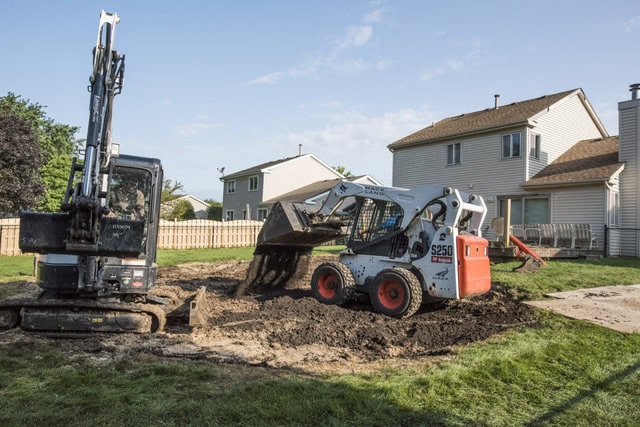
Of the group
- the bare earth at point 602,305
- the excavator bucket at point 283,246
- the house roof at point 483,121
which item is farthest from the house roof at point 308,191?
the bare earth at point 602,305

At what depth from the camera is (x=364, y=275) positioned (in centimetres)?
876

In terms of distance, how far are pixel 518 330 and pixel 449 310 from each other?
5.88ft

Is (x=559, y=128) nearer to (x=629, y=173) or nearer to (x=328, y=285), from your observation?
(x=629, y=173)

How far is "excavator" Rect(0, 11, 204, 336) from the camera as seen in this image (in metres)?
5.38

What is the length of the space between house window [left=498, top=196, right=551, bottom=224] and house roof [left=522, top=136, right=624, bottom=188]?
31.3 inches

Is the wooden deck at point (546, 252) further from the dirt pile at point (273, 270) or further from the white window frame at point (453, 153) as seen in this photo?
the white window frame at point (453, 153)

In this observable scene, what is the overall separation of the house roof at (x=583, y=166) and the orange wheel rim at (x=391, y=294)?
47.3 feet

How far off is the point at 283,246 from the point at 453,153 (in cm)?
1733

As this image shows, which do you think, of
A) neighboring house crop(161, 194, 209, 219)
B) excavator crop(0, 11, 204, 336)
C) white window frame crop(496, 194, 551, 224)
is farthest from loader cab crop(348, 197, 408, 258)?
neighboring house crop(161, 194, 209, 219)

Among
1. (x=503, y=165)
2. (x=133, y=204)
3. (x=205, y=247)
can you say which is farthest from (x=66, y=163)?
(x=133, y=204)

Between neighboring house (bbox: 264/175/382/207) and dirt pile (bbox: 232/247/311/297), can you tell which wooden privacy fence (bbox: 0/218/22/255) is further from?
neighboring house (bbox: 264/175/382/207)

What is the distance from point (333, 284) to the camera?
29.0ft

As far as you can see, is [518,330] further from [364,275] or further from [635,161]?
[635,161]

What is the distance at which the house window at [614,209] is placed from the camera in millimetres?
19234
